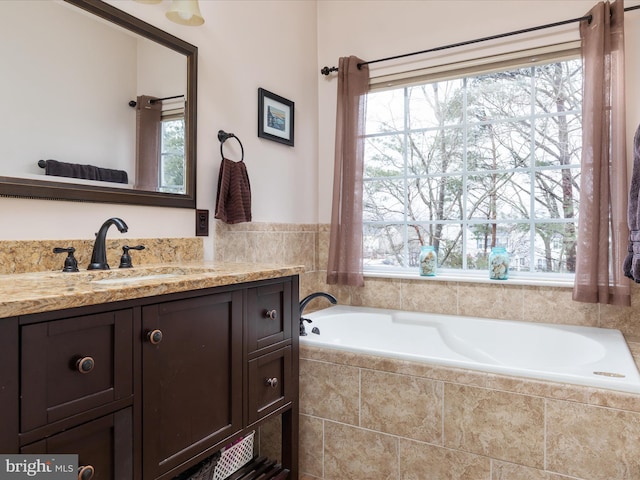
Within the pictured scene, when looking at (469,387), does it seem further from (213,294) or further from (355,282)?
(355,282)

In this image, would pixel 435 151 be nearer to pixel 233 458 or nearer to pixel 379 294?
pixel 379 294

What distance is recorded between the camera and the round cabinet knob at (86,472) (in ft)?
3.40

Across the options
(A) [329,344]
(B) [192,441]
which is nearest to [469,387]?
(A) [329,344]

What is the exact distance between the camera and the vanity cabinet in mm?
948

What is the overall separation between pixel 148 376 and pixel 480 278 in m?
2.06

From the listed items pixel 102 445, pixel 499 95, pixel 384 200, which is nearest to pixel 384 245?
pixel 384 200

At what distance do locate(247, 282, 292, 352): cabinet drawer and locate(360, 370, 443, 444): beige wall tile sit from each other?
17.8 inches

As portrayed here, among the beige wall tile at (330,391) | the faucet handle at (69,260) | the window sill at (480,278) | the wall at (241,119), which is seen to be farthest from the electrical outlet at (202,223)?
the window sill at (480,278)

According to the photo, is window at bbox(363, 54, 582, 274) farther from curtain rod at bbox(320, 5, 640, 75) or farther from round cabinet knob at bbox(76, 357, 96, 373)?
round cabinet knob at bbox(76, 357, 96, 373)

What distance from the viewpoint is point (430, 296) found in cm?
278

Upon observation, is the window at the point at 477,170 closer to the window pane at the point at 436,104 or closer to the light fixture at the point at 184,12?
the window pane at the point at 436,104

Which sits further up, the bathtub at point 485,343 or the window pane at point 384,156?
the window pane at point 384,156

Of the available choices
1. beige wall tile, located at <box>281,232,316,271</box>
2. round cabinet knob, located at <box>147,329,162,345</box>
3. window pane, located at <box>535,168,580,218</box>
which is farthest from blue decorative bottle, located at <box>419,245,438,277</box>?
round cabinet knob, located at <box>147,329,162,345</box>

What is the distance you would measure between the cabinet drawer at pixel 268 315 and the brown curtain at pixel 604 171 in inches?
61.2
